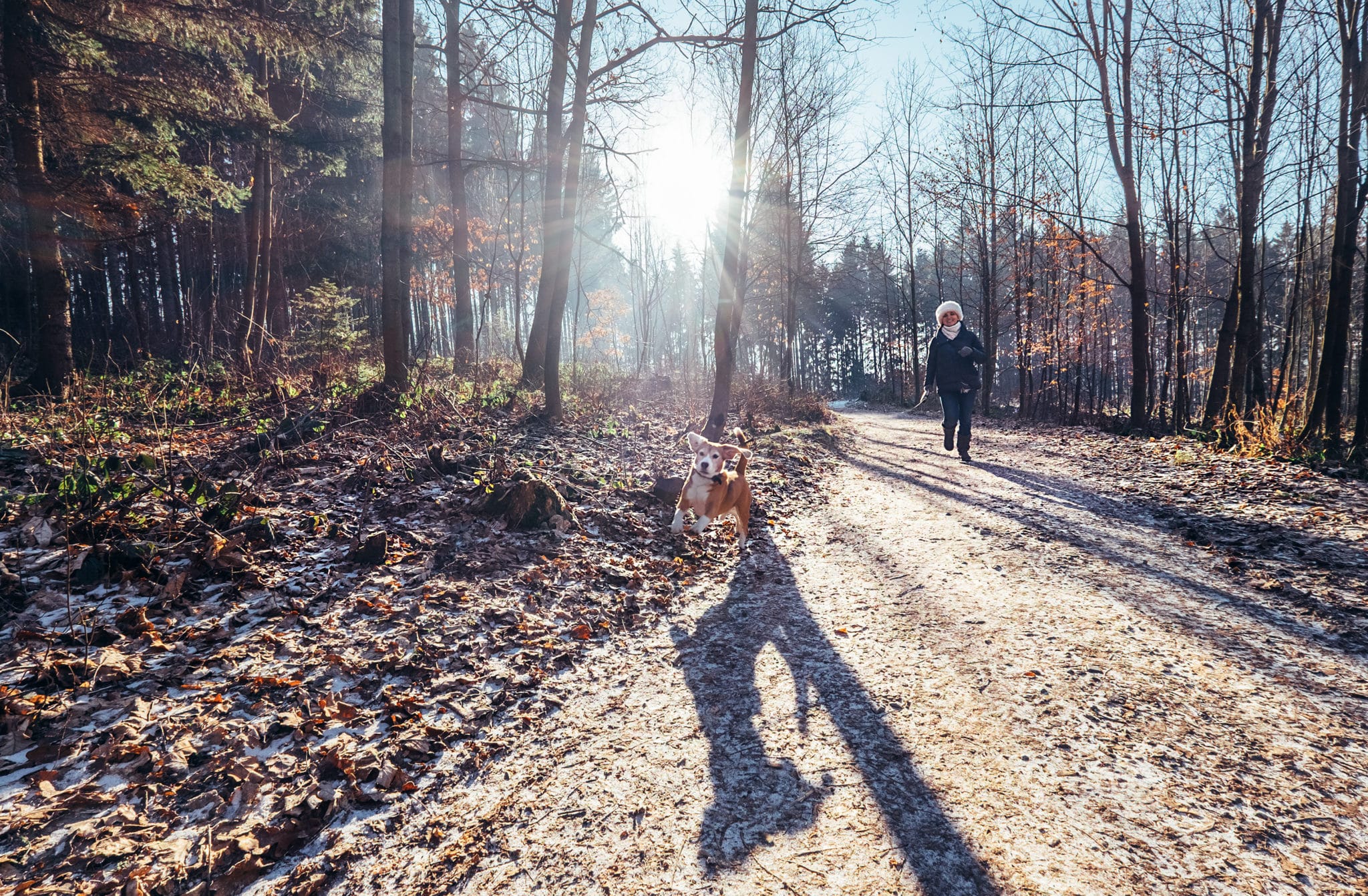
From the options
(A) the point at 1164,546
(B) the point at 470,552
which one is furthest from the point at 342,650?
(A) the point at 1164,546

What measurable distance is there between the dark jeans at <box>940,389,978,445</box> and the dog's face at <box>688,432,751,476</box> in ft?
16.3

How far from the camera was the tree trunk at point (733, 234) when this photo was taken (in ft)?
36.6

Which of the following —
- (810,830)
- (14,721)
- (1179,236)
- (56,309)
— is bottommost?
(810,830)

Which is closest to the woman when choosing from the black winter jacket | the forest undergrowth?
the black winter jacket

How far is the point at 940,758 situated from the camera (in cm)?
277

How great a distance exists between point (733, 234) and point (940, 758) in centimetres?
1021

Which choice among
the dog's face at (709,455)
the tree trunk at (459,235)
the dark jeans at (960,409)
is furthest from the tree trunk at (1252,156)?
the tree trunk at (459,235)

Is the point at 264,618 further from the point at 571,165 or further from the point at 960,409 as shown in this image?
the point at 571,165

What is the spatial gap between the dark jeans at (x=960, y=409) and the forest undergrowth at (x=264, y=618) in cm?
500

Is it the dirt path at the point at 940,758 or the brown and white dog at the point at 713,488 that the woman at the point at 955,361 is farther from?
the dirt path at the point at 940,758

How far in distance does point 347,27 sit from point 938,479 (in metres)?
13.8

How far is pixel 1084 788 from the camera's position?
2492 millimetres

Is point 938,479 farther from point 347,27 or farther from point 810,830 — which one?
point 347,27

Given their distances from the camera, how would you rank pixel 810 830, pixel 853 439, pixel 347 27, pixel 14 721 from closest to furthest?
pixel 810 830, pixel 14 721, pixel 347 27, pixel 853 439
